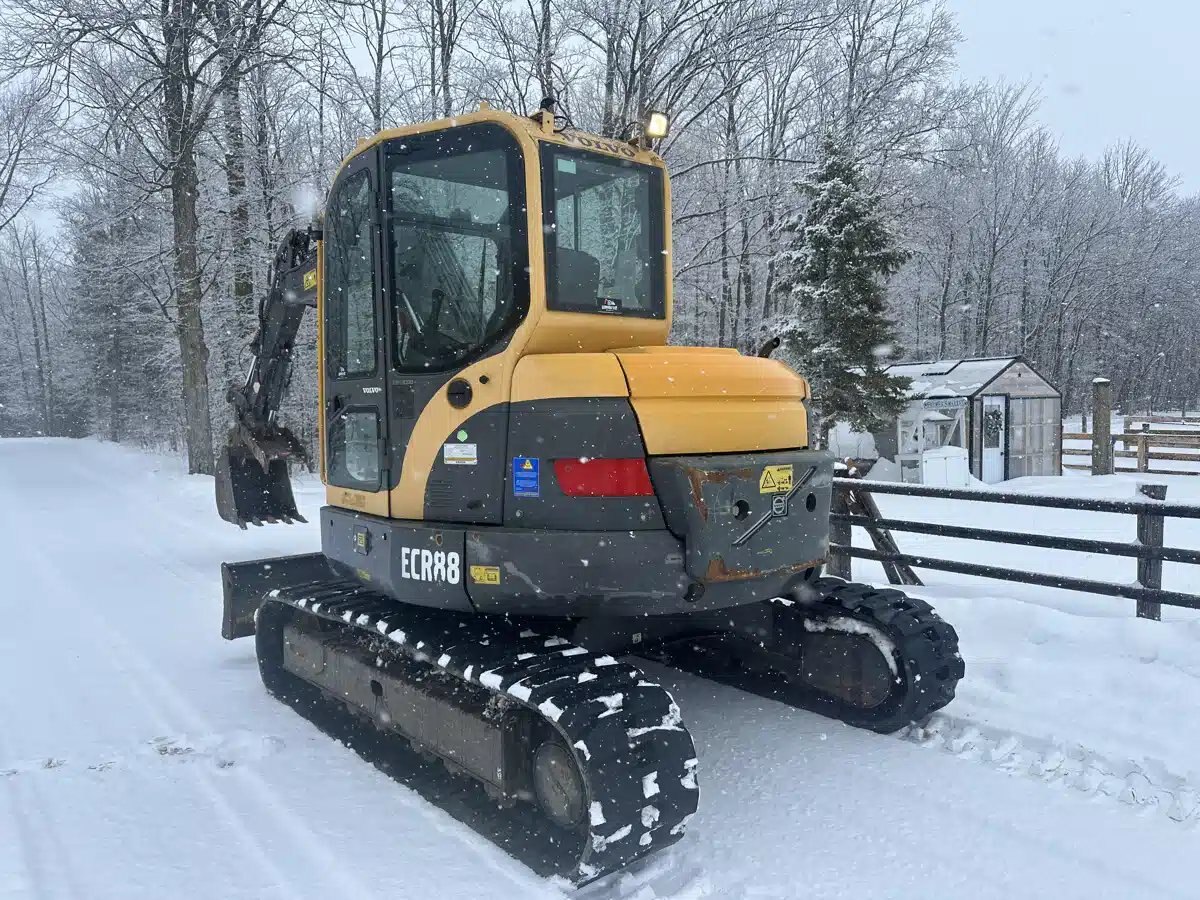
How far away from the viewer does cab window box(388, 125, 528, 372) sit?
3.90 m

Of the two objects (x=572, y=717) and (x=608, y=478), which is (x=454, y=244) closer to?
(x=608, y=478)

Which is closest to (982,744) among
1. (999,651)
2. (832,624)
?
(832,624)

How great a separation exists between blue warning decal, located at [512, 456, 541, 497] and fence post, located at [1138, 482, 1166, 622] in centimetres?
429

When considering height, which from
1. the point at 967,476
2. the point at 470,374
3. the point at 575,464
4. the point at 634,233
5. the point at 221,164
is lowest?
the point at 967,476

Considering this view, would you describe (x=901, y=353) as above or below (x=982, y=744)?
above

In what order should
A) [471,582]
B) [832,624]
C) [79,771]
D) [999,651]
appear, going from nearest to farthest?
[471,582] → [79,771] → [832,624] → [999,651]

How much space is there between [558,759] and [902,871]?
1.38m

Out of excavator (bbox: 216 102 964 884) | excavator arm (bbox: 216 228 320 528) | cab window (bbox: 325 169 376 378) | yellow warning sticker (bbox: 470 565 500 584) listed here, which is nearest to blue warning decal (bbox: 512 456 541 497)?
excavator (bbox: 216 102 964 884)

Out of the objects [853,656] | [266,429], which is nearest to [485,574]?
[853,656]

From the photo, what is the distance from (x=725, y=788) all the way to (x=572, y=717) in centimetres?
118

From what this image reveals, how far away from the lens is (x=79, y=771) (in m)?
4.20

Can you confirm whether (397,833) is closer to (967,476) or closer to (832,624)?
(832,624)

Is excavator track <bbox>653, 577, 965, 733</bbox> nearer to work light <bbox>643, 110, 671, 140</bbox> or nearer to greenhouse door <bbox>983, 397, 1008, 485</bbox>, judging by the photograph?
work light <bbox>643, 110, 671, 140</bbox>

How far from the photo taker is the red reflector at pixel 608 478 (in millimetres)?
3664
